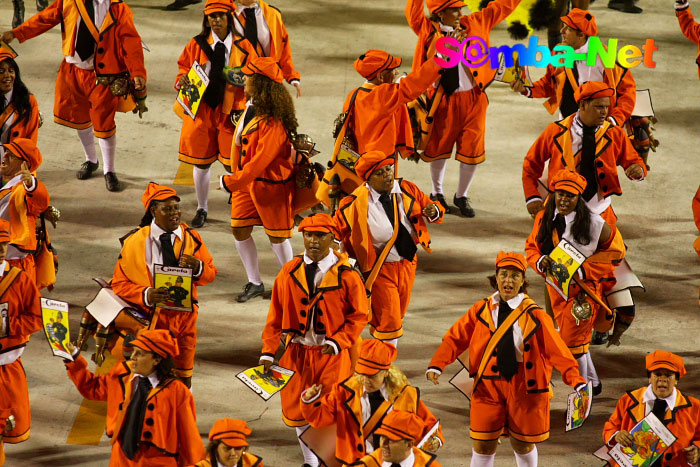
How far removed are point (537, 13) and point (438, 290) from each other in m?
4.70

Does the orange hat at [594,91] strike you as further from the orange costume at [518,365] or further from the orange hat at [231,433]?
the orange hat at [231,433]

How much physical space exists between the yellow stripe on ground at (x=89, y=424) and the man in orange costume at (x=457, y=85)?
3.74 m

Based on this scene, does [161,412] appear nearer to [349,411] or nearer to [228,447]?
[228,447]

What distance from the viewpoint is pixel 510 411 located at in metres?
8.34

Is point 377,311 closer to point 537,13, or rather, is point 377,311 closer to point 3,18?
point 537,13

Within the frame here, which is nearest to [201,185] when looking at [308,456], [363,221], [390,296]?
[363,221]

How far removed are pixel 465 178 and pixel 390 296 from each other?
256 cm

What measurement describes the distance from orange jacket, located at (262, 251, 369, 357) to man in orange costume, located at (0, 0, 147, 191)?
11.8 ft

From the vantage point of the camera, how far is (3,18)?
597 inches

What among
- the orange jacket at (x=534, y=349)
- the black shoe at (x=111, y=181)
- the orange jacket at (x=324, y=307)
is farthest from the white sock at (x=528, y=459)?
the black shoe at (x=111, y=181)

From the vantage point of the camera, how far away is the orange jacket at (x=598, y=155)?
32.4 feet

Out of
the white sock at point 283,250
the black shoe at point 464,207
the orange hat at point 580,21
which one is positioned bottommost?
the black shoe at point 464,207

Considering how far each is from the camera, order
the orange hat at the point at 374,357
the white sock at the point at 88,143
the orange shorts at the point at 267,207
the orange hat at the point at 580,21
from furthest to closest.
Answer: the white sock at the point at 88,143 → the orange hat at the point at 580,21 → the orange shorts at the point at 267,207 → the orange hat at the point at 374,357

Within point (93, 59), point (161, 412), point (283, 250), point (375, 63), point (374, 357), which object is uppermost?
point (375, 63)
